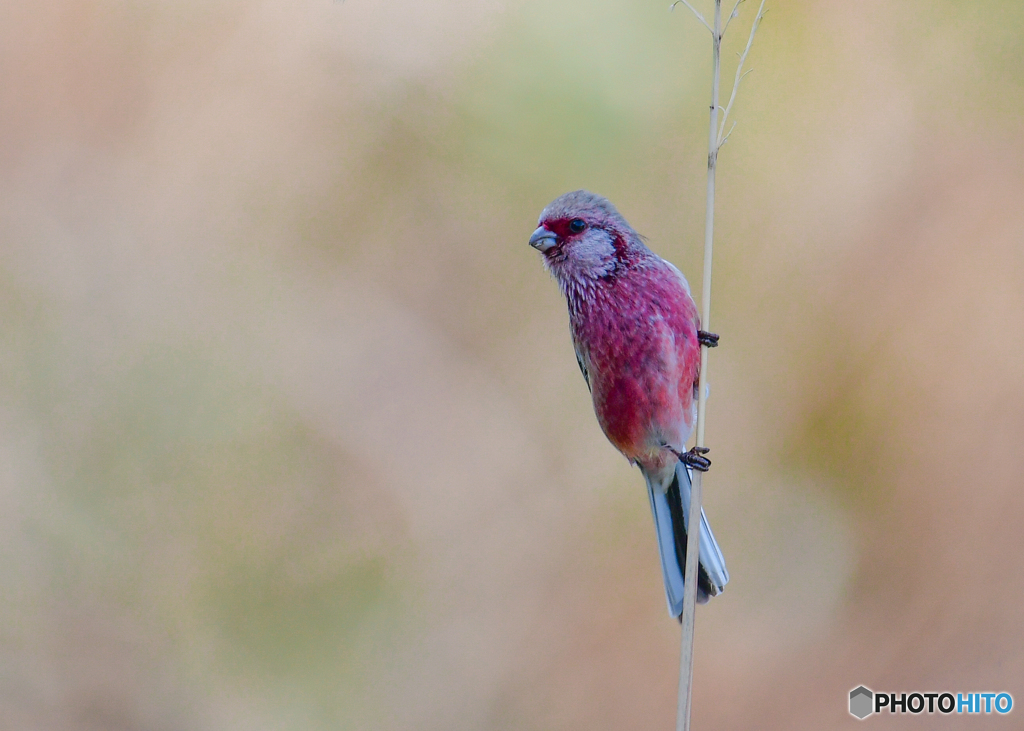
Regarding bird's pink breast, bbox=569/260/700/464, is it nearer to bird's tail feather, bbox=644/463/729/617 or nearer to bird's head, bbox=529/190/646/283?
bird's head, bbox=529/190/646/283

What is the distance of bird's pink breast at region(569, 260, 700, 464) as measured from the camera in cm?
187

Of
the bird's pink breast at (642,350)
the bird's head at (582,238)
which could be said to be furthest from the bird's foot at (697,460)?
Result: the bird's head at (582,238)

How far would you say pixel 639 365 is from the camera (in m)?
1.87

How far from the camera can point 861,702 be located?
2879 mm

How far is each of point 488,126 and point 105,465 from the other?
7.08 feet

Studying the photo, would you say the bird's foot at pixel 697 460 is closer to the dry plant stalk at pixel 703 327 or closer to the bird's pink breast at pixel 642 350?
the dry plant stalk at pixel 703 327

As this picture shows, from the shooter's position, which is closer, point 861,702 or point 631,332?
point 631,332

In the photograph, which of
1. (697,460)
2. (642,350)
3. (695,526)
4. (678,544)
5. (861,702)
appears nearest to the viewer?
(695,526)

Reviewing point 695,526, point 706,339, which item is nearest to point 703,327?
point 706,339

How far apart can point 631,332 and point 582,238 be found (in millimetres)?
243

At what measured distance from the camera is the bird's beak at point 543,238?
1828 millimetres

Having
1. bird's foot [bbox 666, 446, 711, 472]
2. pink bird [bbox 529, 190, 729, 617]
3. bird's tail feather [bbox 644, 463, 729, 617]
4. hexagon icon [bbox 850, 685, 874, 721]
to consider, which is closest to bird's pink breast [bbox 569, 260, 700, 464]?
pink bird [bbox 529, 190, 729, 617]

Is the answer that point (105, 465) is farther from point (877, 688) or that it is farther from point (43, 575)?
point (877, 688)

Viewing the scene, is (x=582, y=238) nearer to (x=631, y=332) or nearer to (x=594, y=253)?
(x=594, y=253)
